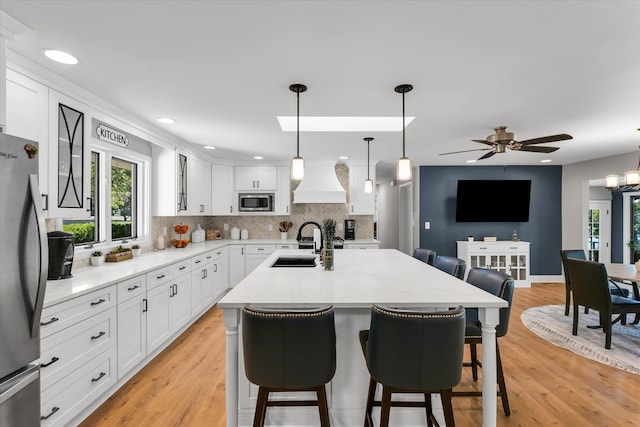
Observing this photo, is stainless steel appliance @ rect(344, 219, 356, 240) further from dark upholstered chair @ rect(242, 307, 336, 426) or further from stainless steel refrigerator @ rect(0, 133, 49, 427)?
stainless steel refrigerator @ rect(0, 133, 49, 427)

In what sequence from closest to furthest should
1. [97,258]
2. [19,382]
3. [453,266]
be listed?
[19,382] < [453,266] < [97,258]

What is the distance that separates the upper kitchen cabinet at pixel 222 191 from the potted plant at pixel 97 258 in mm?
2710

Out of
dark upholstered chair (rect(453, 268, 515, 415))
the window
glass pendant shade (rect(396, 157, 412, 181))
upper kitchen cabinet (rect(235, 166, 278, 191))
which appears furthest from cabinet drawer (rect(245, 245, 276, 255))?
dark upholstered chair (rect(453, 268, 515, 415))

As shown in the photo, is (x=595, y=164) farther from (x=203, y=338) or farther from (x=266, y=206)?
(x=203, y=338)

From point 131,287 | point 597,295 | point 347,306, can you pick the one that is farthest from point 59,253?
point 597,295

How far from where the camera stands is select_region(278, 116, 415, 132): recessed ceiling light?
375 cm

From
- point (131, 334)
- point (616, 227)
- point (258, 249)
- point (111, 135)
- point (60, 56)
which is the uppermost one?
point (60, 56)

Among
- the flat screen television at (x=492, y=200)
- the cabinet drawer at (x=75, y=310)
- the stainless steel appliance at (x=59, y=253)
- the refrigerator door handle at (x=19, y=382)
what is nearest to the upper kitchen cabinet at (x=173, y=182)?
the stainless steel appliance at (x=59, y=253)

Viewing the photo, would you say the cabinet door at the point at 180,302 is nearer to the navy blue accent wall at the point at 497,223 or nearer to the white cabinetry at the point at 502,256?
the navy blue accent wall at the point at 497,223

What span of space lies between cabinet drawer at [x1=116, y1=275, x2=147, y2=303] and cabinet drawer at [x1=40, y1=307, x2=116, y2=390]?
0.13 metres

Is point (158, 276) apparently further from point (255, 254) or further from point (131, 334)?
point (255, 254)

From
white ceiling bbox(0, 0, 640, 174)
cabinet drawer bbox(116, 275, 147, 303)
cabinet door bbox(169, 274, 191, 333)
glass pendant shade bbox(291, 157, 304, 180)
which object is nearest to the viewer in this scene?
white ceiling bbox(0, 0, 640, 174)

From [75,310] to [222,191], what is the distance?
3.96 meters

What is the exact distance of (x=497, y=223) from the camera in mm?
6566
